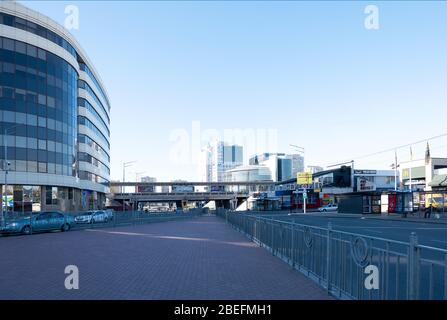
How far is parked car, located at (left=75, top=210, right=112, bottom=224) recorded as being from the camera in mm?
30391

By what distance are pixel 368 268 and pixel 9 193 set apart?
48577 mm

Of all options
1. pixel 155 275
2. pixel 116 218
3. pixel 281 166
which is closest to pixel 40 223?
pixel 116 218

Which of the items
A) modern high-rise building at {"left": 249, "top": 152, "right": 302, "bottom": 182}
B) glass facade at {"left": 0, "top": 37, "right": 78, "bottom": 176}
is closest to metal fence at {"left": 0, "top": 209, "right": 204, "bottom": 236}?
glass facade at {"left": 0, "top": 37, "right": 78, "bottom": 176}

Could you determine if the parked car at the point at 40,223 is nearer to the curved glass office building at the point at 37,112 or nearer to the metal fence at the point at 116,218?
the metal fence at the point at 116,218

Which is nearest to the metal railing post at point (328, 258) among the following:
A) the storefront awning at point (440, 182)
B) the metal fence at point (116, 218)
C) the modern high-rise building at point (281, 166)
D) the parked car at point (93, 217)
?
the metal fence at point (116, 218)

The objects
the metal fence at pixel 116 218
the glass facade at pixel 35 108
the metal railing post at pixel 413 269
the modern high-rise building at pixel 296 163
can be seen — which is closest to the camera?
the metal railing post at pixel 413 269

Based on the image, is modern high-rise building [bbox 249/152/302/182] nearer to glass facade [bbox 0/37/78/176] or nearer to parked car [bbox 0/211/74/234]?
glass facade [bbox 0/37/78/176]

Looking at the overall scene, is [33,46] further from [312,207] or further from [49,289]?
[312,207]

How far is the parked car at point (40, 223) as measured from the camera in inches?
880

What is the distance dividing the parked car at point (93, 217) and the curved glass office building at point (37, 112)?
12642 millimetres

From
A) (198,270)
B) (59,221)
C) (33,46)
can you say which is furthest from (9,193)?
(198,270)

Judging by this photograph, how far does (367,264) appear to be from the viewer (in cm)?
593

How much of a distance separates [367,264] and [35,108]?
49942 millimetres

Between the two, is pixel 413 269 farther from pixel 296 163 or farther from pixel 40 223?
pixel 296 163
